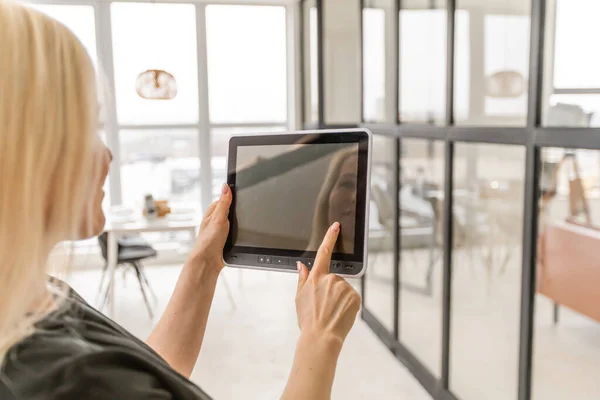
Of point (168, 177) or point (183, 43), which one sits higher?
point (183, 43)

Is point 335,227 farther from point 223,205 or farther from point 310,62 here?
point 310,62

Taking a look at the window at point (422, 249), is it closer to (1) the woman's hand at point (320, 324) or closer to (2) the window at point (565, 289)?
(2) the window at point (565, 289)

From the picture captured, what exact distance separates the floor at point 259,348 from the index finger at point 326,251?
2001 mm

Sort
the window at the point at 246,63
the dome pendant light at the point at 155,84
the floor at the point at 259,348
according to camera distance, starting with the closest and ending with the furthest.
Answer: the floor at the point at 259,348 → the dome pendant light at the point at 155,84 → the window at the point at 246,63

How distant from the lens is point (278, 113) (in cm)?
602

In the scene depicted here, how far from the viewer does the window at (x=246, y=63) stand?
5762 millimetres

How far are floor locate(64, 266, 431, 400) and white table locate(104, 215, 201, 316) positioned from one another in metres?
0.37

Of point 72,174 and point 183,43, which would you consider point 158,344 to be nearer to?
point 72,174

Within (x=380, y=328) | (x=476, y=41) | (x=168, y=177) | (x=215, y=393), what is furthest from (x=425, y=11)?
(x=168, y=177)

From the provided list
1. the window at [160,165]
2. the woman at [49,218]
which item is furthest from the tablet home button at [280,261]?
the window at [160,165]

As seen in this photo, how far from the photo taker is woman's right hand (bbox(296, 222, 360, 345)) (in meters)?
0.96

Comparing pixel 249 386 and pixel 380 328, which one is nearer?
pixel 249 386

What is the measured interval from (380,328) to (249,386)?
3.50 feet

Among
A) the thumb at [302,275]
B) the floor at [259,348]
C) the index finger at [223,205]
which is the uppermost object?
the index finger at [223,205]
